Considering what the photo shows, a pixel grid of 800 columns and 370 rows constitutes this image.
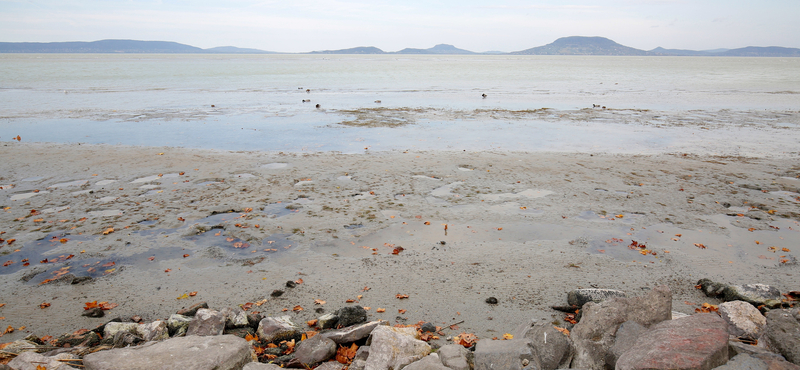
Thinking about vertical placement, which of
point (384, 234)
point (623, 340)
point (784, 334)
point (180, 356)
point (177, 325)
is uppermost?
point (784, 334)

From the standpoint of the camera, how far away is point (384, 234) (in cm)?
Result: 731

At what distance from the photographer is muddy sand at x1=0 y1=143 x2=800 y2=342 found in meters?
5.41

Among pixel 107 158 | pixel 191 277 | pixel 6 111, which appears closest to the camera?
pixel 191 277

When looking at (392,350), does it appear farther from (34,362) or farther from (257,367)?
(34,362)

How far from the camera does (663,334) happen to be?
345 cm

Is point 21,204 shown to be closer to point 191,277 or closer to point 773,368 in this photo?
point 191,277

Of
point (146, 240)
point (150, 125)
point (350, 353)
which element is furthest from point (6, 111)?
point (350, 353)

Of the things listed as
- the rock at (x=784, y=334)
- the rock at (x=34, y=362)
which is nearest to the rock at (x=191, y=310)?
the rock at (x=34, y=362)

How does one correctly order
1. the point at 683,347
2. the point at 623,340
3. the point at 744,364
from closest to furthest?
the point at 744,364, the point at 683,347, the point at 623,340

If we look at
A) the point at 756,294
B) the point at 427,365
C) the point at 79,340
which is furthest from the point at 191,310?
the point at 756,294

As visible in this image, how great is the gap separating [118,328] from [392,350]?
9.99 ft

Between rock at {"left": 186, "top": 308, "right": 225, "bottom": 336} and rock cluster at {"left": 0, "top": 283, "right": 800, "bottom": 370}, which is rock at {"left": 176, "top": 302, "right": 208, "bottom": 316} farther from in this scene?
rock at {"left": 186, "top": 308, "right": 225, "bottom": 336}

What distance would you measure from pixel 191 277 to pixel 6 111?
78.6 ft

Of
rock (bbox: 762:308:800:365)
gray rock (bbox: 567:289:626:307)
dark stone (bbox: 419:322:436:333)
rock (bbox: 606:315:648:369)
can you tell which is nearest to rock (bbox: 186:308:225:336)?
dark stone (bbox: 419:322:436:333)
